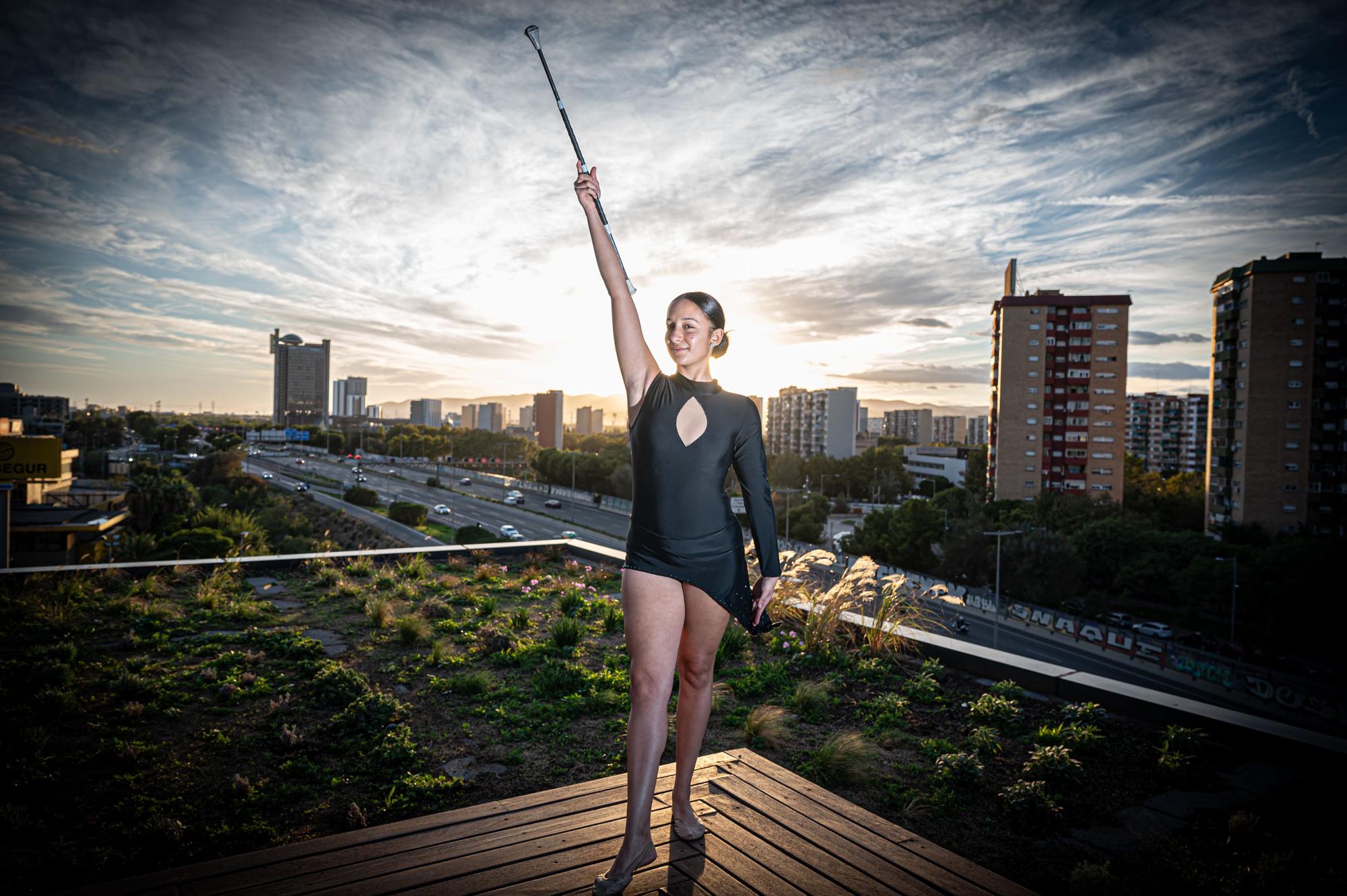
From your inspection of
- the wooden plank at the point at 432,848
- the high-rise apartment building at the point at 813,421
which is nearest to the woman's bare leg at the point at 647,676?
the wooden plank at the point at 432,848

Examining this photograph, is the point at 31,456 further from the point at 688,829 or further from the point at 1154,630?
the point at 1154,630

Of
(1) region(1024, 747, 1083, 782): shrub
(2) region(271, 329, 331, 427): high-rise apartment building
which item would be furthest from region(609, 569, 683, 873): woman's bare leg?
(2) region(271, 329, 331, 427): high-rise apartment building

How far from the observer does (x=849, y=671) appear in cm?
524

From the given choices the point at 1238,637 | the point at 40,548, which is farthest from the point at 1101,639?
the point at 40,548

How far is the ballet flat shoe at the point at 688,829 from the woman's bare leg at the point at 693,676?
0.02m

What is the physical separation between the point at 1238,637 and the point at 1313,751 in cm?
3906

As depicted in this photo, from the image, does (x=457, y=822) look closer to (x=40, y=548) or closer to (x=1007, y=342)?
(x=40, y=548)

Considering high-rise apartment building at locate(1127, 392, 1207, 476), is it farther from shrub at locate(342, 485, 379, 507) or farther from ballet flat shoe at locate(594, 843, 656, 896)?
ballet flat shoe at locate(594, 843, 656, 896)

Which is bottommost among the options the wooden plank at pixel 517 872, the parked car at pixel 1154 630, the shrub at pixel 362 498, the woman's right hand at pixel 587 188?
the parked car at pixel 1154 630

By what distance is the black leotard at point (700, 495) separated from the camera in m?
2.44

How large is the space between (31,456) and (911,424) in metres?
173

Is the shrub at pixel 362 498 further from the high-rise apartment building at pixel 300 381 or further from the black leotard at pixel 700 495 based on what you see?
the high-rise apartment building at pixel 300 381

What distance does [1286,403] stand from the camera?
42188 mm

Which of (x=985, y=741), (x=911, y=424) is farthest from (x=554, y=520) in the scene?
(x=911, y=424)
